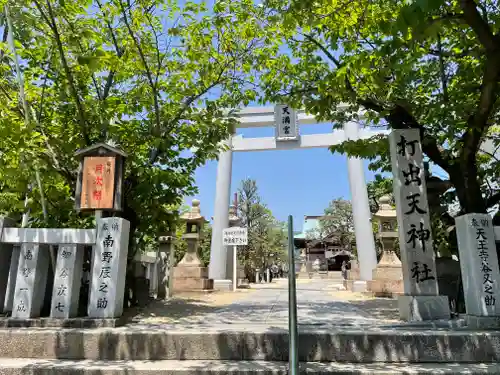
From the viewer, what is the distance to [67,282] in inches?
200

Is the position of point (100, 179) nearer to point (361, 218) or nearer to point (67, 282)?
point (67, 282)

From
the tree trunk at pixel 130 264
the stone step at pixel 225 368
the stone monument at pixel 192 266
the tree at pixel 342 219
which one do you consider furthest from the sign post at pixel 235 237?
the tree at pixel 342 219

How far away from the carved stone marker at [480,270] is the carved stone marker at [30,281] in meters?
5.93

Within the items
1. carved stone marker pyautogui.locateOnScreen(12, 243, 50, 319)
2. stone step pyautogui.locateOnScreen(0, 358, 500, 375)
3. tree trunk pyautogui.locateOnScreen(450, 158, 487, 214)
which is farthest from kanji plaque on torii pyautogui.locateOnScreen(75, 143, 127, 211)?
tree trunk pyautogui.locateOnScreen(450, 158, 487, 214)

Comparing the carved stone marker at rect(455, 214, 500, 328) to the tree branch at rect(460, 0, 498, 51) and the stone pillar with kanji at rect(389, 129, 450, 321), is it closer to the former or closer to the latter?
the stone pillar with kanji at rect(389, 129, 450, 321)

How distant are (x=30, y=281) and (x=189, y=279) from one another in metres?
8.46

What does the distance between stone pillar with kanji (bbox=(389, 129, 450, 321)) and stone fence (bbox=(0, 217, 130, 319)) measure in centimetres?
432

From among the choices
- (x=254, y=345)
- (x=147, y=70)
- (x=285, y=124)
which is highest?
(x=285, y=124)

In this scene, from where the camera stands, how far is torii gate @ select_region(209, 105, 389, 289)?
1502cm

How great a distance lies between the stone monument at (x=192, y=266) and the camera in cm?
1317

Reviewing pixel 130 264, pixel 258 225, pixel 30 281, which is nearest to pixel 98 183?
pixel 30 281

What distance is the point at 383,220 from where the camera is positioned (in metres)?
12.6

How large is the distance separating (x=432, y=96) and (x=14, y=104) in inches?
307

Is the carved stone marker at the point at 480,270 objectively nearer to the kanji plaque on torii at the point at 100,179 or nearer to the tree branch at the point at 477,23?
the tree branch at the point at 477,23
